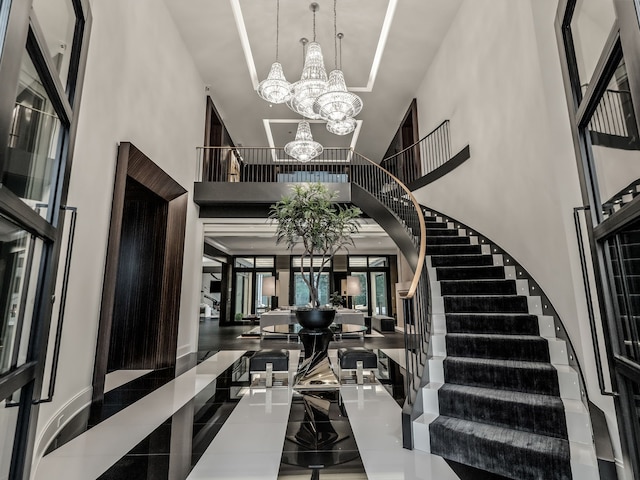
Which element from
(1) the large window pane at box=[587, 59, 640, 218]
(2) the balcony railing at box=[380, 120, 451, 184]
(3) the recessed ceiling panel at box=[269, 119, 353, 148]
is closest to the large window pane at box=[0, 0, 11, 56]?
(1) the large window pane at box=[587, 59, 640, 218]

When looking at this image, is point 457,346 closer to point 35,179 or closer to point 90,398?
point 35,179

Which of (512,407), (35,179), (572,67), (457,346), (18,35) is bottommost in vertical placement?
(512,407)

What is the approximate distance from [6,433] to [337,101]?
183 inches

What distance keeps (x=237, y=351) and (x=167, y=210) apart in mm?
3101

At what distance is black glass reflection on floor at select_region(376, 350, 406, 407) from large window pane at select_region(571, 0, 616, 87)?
10.5 ft

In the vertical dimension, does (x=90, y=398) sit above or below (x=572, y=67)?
below

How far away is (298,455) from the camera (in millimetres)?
2480

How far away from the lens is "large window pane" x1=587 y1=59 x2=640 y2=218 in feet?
4.22

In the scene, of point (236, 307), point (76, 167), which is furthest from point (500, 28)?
point (236, 307)

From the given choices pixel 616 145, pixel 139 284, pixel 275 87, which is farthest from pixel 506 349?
pixel 139 284

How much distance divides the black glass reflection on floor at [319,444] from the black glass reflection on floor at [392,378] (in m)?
0.73

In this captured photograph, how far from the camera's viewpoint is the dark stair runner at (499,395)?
229 cm

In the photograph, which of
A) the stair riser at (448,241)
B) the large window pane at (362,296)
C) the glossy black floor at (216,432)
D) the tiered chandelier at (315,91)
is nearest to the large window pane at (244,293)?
the large window pane at (362,296)

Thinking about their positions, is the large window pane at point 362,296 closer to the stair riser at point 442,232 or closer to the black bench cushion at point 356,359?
the stair riser at point 442,232
